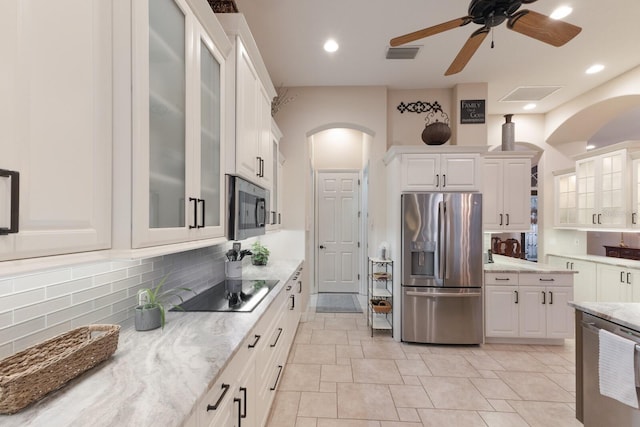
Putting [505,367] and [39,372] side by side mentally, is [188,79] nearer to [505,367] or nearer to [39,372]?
[39,372]

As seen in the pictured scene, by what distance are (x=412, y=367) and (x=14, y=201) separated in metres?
3.16

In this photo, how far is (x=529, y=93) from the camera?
4262 millimetres

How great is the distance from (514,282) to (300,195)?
283 centimetres

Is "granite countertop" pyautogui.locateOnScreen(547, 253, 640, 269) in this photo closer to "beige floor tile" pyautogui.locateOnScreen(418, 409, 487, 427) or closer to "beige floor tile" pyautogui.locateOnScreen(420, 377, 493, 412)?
"beige floor tile" pyautogui.locateOnScreen(420, 377, 493, 412)

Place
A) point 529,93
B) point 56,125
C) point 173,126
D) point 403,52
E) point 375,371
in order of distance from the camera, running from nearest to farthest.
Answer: point 56,125, point 173,126, point 375,371, point 403,52, point 529,93

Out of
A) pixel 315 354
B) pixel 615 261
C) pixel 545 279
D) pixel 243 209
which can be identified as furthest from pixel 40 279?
pixel 615 261

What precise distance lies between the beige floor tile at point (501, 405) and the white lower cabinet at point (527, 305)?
3.89 feet

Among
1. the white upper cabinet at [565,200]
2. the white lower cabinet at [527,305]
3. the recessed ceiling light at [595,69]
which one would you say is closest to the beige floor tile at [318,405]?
the white lower cabinet at [527,305]

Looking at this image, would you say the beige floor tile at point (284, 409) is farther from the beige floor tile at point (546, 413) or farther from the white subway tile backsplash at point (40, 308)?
the beige floor tile at point (546, 413)

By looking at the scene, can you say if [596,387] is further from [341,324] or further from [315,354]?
[341,324]

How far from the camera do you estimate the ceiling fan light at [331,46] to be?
3.12m

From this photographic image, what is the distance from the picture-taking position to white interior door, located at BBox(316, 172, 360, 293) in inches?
228

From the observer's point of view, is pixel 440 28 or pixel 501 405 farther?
pixel 501 405

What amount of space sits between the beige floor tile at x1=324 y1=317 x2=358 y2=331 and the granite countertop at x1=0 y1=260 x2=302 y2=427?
8.80 ft
